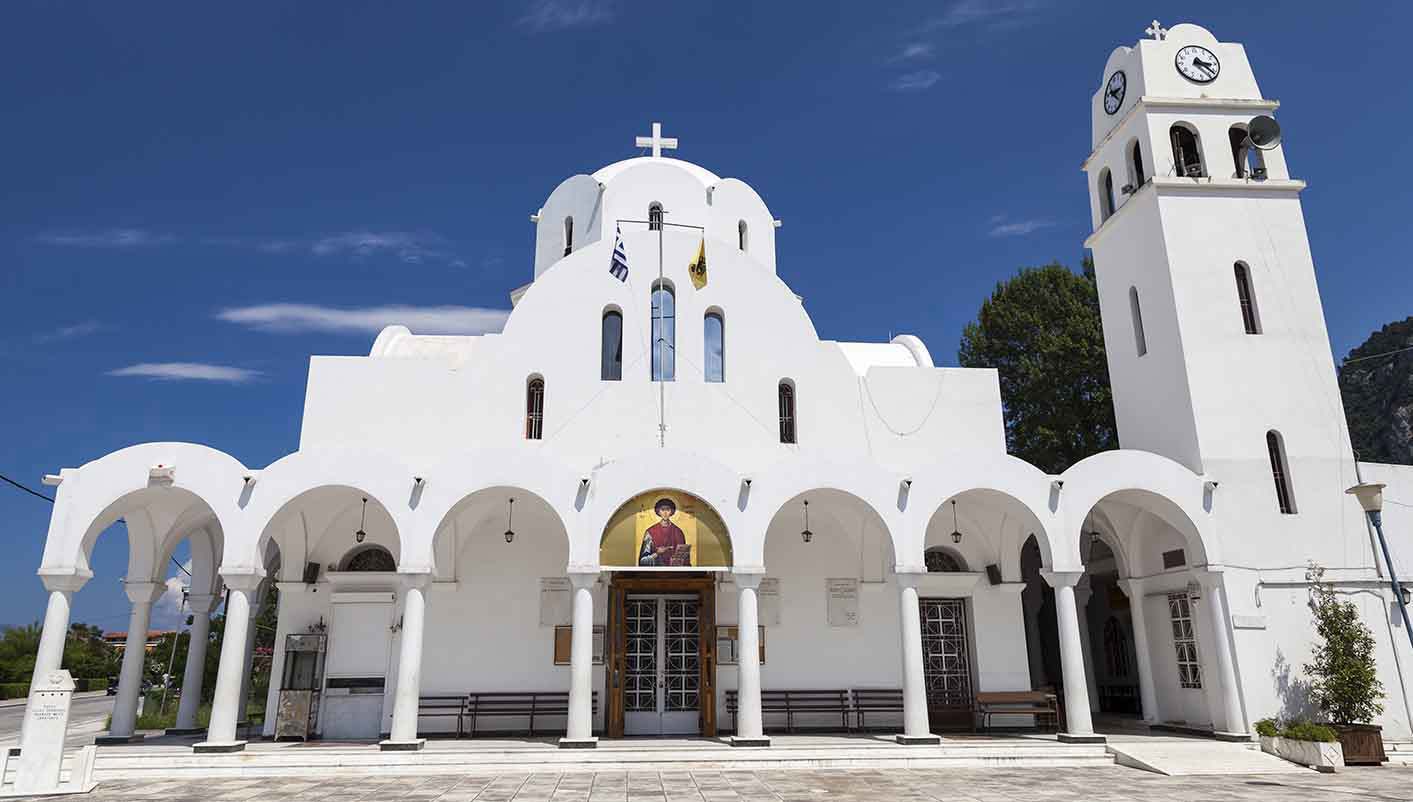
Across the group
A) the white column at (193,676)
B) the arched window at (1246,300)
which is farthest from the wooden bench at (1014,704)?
the white column at (193,676)

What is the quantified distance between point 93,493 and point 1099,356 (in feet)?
87.8

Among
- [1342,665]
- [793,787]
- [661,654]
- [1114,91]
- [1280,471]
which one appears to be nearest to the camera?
[793,787]

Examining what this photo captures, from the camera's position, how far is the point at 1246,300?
655 inches

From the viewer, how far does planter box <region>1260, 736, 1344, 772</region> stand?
12.5 m

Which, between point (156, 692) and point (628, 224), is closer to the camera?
point (628, 224)

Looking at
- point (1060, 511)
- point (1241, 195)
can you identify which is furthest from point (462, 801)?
point (1241, 195)

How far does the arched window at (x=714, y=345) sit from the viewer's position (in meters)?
16.7

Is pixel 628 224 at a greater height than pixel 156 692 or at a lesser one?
greater

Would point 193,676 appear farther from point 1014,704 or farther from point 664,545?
point 1014,704

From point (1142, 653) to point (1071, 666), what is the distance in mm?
3211

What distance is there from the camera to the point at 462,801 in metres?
9.71

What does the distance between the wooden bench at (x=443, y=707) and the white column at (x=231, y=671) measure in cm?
284

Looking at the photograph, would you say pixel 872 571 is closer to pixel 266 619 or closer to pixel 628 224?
pixel 628 224

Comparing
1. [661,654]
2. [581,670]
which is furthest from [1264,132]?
[581,670]
